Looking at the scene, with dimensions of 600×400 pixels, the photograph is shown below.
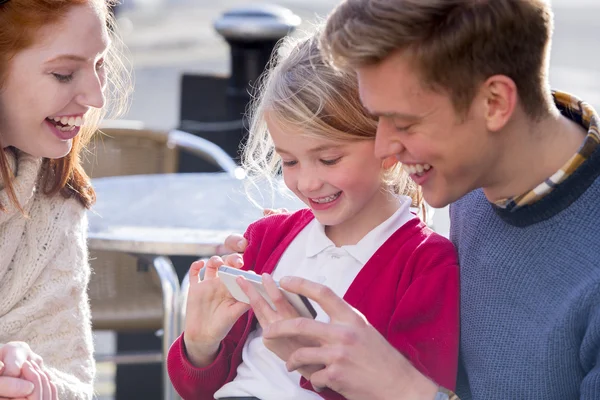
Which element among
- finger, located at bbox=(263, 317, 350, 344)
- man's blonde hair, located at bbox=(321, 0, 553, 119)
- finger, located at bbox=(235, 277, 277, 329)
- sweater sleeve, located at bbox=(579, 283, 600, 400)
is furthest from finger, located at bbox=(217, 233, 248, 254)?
sweater sleeve, located at bbox=(579, 283, 600, 400)

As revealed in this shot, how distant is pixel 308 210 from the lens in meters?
2.20

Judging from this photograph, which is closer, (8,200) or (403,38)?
(403,38)

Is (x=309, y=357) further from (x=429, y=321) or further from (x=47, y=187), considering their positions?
(x=47, y=187)

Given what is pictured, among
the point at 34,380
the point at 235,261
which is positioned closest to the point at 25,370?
the point at 34,380

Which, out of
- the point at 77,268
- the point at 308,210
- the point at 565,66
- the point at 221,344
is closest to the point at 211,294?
the point at 221,344

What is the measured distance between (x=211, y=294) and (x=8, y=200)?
556 millimetres

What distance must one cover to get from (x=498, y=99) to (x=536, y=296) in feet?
1.12

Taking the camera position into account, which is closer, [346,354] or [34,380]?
[346,354]

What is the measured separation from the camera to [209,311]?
201cm

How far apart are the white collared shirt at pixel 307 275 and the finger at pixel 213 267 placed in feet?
0.49

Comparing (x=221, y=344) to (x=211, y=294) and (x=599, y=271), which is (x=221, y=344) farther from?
(x=599, y=271)

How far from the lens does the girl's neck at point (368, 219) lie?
2.06 m

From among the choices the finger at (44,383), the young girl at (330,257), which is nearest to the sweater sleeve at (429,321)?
the young girl at (330,257)

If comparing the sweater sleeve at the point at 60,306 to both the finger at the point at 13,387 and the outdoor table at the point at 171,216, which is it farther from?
the outdoor table at the point at 171,216
